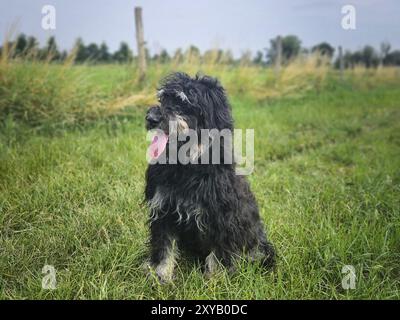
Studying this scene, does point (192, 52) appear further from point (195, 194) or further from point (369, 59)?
point (369, 59)

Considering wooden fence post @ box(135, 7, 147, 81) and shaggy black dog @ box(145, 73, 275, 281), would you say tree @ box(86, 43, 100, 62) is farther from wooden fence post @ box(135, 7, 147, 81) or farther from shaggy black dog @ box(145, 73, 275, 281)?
shaggy black dog @ box(145, 73, 275, 281)

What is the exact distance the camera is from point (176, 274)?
10.8 ft

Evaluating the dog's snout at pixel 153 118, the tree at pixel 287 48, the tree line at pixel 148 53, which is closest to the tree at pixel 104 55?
the tree line at pixel 148 53

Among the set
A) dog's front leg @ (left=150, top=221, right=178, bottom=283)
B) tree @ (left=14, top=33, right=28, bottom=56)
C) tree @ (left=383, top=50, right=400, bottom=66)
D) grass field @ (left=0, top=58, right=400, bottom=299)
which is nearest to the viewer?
grass field @ (left=0, top=58, right=400, bottom=299)

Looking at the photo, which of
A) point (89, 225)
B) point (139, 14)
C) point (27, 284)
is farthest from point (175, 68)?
point (27, 284)

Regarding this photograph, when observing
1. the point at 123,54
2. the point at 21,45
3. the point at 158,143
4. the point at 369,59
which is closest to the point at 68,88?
the point at 21,45

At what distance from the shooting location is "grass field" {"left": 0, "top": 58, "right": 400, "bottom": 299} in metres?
3.09

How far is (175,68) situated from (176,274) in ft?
21.6

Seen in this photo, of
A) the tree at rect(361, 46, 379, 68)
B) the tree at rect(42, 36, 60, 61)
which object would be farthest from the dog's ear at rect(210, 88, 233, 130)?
the tree at rect(361, 46, 379, 68)

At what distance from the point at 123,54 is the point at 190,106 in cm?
630

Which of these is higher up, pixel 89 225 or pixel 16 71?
pixel 16 71
